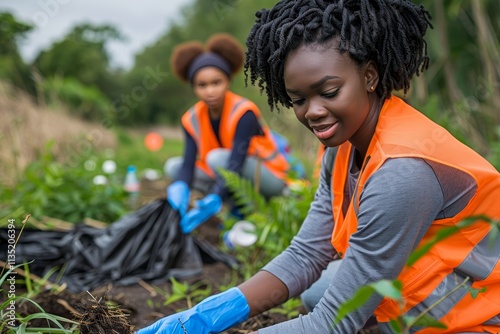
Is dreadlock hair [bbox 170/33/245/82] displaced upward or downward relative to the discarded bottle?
upward

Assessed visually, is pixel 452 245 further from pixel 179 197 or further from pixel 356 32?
pixel 179 197

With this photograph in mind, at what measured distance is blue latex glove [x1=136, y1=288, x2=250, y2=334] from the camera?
149 centimetres

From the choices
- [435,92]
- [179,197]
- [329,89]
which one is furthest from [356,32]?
[435,92]

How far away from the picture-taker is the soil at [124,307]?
1498 mm

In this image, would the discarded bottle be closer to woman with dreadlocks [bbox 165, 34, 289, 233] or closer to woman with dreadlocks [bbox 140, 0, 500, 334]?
woman with dreadlocks [bbox 165, 34, 289, 233]

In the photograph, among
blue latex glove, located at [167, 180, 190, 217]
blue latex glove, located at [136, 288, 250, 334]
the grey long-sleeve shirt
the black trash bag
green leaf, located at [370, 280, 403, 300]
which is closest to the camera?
green leaf, located at [370, 280, 403, 300]

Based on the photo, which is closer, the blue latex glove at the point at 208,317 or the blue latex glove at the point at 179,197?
the blue latex glove at the point at 208,317

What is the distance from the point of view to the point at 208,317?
1.52m

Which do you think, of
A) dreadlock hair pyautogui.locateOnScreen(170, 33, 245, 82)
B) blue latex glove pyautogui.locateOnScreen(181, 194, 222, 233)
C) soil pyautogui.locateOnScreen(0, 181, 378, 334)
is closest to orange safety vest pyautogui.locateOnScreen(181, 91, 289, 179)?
dreadlock hair pyautogui.locateOnScreen(170, 33, 245, 82)

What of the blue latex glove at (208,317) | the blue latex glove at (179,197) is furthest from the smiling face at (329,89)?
the blue latex glove at (179,197)

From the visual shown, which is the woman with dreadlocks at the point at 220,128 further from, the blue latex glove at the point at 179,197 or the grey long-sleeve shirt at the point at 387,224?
the grey long-sleeve shirt at the point at 387,224

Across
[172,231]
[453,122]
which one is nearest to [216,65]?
[172,231]

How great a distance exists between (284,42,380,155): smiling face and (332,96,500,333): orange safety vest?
83 mm

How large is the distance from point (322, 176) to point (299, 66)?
1.68 ft
